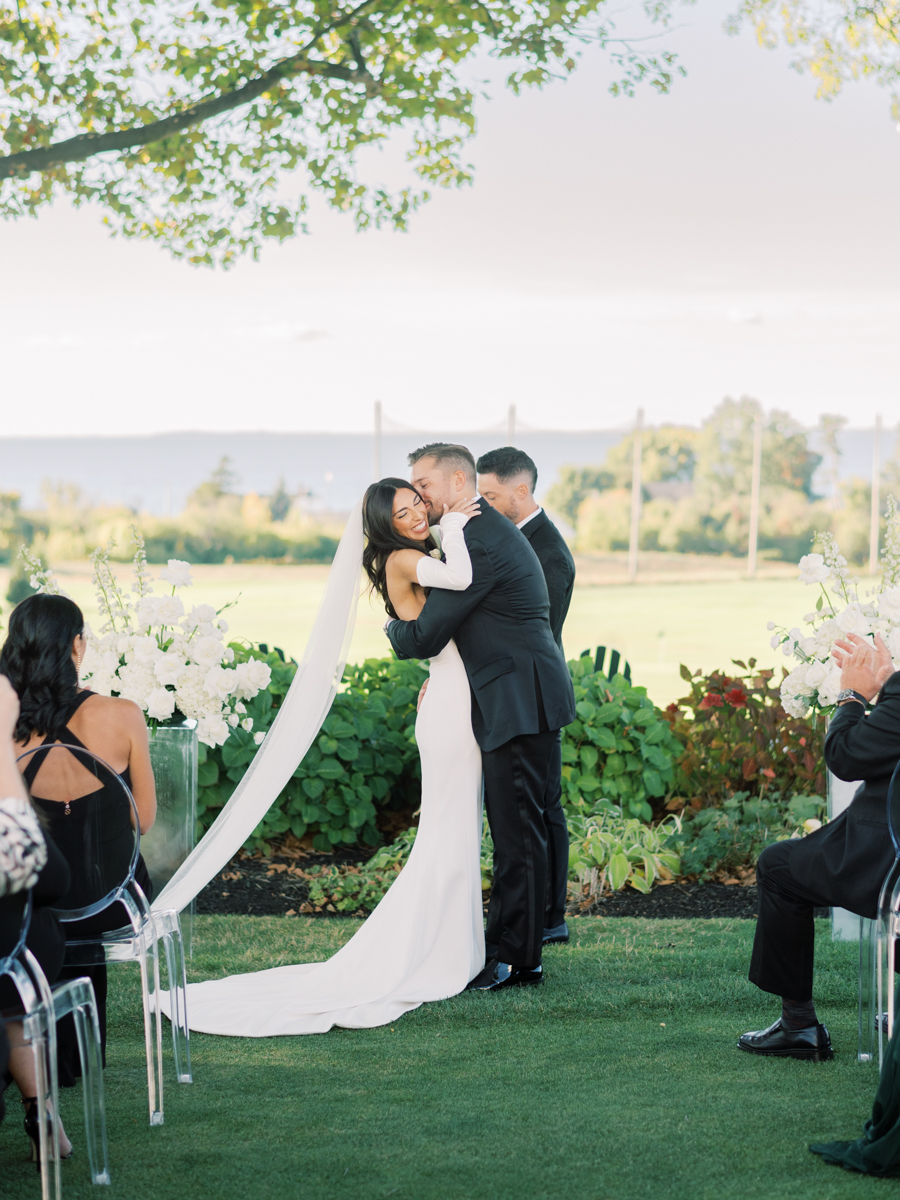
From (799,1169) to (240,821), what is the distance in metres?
2.17

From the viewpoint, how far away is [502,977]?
12.8 feet

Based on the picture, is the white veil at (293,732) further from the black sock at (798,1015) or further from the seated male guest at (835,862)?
the black sock at (798,1015)

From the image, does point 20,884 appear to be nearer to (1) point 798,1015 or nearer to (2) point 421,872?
(2) point 421,872

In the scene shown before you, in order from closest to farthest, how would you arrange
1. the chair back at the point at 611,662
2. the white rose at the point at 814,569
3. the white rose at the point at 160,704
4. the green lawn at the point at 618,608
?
the white rose at the point at 814,569 → the white rose at the point at 160,704 → the chair back at the point at 611,662 → the green lawn at the point at 618,608

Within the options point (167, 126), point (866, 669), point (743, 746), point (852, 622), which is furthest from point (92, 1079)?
point (167, 126)

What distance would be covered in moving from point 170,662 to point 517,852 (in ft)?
4.72

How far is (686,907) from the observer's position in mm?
4887

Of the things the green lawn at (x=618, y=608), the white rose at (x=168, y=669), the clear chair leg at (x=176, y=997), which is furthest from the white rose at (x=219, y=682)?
the green lawn at (x=618, y=608)

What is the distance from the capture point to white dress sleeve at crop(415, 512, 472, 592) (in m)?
3.79

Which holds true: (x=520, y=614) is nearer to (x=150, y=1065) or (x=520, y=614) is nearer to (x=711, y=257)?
(x=150, y=1065)

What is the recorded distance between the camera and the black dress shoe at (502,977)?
387 cm

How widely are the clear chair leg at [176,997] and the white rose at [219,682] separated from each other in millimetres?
1146

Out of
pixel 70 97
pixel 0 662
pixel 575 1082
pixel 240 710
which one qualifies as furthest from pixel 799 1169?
pixel 70 97

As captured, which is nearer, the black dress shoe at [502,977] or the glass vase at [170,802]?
the black dress shoe at [502,977]
